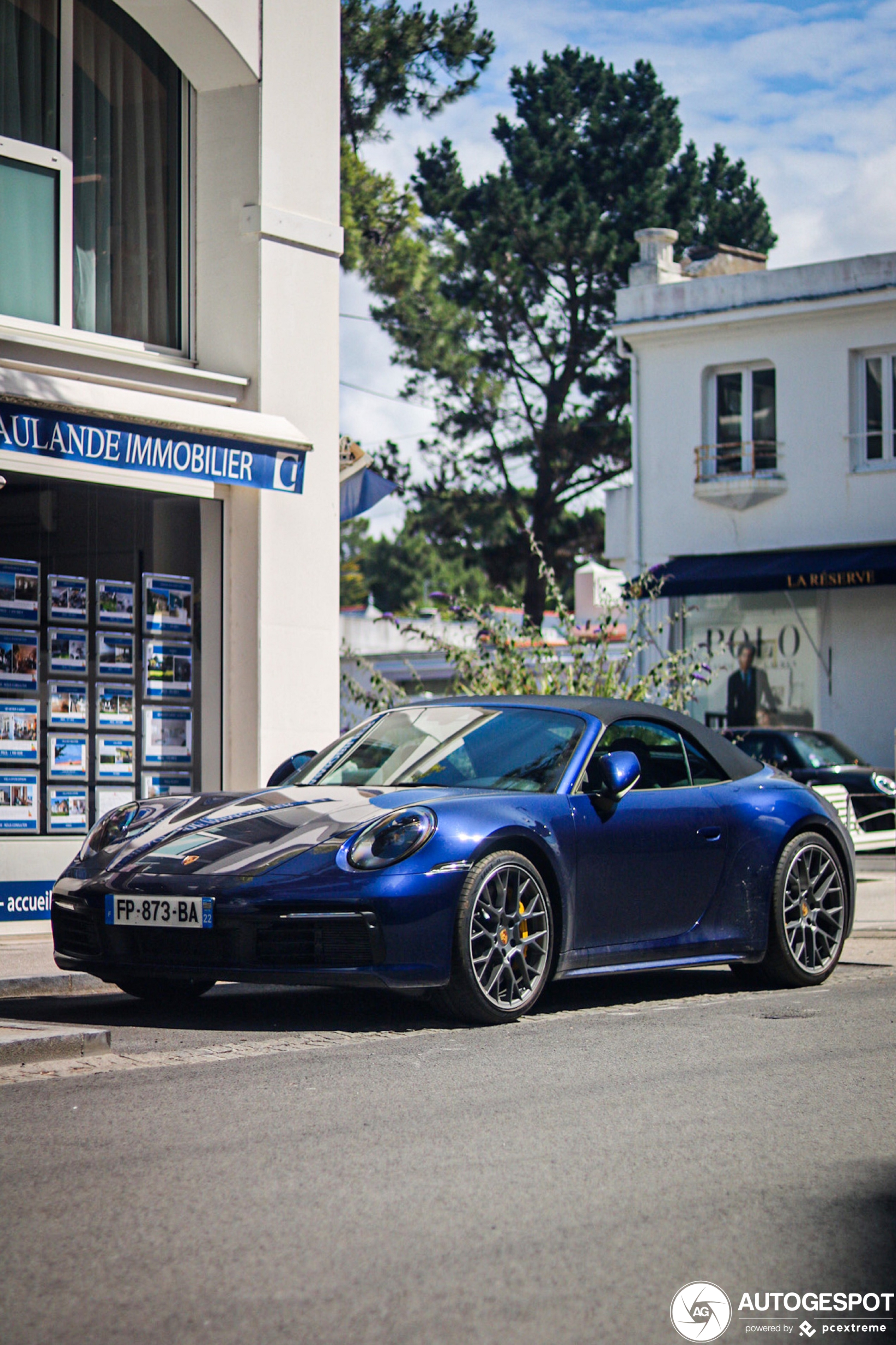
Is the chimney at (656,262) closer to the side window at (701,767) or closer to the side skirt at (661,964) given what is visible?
the side window at (701,767)

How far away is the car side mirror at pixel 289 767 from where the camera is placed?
8.15 meters

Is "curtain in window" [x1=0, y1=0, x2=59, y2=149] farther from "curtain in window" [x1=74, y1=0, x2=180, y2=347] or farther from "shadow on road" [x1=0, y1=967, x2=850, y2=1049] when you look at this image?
"shadow on road" [x1=0, y1=967, x2=850, y2=1049]

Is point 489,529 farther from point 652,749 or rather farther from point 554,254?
point 652,749

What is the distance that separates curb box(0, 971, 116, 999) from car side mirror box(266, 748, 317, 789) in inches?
47.6

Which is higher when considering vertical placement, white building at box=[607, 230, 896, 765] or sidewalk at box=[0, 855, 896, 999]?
white building at box=[607, 230, 896, 765]

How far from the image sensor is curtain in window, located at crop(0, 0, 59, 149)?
11.1m

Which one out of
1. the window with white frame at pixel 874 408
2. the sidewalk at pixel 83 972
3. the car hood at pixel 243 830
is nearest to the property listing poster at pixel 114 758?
the sidewalk at pixel 83 972

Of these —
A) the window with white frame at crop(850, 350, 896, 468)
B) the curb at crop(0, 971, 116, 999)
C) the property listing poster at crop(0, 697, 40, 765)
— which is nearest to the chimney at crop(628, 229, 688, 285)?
the window with white frame at crop(850, 350, 896, 468)

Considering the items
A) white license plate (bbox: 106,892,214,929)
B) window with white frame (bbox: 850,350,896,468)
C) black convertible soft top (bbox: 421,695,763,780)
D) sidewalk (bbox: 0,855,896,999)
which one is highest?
window with white frame (bbox: 850,350,896,468)

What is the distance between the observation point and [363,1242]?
365cm

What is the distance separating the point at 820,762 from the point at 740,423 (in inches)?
485

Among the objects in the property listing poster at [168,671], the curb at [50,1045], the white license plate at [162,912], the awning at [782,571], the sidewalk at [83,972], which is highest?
the awning at [782,571]

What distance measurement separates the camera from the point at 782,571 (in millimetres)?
28094

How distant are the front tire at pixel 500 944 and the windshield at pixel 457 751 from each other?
540 mm
